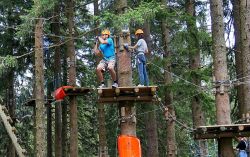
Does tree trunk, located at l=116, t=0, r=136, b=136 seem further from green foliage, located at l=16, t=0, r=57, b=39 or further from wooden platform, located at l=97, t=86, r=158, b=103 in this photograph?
green foliage, located at l=16, t=0, r=57, b=39

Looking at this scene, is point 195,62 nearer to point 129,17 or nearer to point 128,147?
point 129,17

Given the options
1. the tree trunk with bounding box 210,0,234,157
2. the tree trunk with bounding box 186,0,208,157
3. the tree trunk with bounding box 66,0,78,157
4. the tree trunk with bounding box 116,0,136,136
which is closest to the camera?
the tree trunk with bounding box 116,0,136,136

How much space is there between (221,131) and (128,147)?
190 centimetres

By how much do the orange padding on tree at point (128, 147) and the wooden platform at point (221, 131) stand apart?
4.15 feet

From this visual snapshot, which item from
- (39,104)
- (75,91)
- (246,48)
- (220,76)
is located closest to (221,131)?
(220,76)

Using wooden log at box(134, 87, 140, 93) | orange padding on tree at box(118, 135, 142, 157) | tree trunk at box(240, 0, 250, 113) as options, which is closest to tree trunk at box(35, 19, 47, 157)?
orange padding on tree at box(118, 135, 142, 157)

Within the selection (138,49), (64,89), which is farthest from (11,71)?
(138,49)

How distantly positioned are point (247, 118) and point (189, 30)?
3163 millimetres

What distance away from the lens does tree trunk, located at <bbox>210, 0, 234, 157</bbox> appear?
29.3 ft

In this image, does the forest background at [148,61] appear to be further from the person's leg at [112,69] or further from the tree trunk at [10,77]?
the person's leg at [112,69]

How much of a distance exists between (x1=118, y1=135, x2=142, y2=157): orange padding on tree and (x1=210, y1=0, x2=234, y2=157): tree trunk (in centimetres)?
188

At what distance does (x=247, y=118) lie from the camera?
31.6 ft

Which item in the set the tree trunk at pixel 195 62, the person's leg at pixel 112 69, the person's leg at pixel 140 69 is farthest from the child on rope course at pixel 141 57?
the tree trunk at pixel 195 62

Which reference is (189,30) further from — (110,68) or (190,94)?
(110,68)
